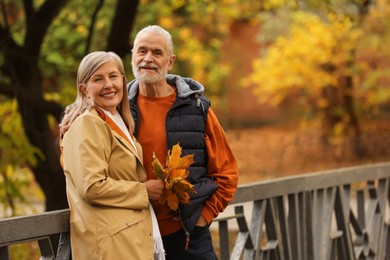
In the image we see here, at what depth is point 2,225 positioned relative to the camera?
14.4ft

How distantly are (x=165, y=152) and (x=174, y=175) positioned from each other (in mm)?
245

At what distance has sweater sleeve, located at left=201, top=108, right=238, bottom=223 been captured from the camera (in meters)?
5.26

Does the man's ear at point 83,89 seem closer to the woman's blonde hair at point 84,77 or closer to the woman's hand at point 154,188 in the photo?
the woman's blonde hair at point 84,77

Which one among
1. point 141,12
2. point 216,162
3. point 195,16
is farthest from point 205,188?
point 195,16

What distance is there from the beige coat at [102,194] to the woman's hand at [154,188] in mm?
87

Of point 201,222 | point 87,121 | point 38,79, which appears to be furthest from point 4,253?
point 38,79

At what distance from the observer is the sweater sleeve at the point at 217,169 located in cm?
526

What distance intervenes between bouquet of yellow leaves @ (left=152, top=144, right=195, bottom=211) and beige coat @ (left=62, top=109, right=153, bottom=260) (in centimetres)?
14

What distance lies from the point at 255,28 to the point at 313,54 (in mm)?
10509

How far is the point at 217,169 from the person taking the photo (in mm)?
5289

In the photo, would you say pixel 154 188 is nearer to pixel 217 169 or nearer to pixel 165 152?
pixel 165 152

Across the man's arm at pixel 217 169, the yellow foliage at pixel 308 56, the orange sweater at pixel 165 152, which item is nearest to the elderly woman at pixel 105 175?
the orange sweater at pixel 165 152

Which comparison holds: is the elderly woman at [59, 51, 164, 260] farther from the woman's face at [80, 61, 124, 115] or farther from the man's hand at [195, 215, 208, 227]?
the man's hand at [195, 215, 208, 227]

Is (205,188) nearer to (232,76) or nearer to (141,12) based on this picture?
(141,12)
